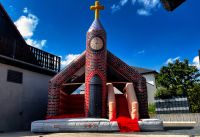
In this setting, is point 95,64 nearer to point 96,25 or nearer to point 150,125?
point 96,25

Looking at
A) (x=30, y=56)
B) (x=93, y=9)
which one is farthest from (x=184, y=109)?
(x=30, y=56)

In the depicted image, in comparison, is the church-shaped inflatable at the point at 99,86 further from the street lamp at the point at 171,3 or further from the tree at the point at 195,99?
the street lamp at the point at 171,3

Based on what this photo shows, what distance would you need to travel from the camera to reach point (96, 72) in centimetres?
1229

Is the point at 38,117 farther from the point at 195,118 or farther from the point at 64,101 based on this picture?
the point at 195,118

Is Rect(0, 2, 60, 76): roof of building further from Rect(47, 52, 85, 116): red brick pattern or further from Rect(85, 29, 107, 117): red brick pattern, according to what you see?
Rect(85, 29, 107, 117): red brick pattern

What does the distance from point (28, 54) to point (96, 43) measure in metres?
5.37

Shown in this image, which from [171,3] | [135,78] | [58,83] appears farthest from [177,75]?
[171,3]

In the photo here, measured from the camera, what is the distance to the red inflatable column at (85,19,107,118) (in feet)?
38.5

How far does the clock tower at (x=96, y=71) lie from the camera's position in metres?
11.8

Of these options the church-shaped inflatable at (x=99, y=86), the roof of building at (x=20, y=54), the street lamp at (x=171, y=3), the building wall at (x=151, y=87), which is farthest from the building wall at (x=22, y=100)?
the building wall at (x=151, y=87)

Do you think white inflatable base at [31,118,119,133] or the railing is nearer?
white inflatable base at [31,118,119,133]

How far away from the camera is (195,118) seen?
17.0m

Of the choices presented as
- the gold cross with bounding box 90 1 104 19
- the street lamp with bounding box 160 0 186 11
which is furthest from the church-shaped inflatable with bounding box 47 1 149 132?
the street lamp with bounding box 160 0 186 11

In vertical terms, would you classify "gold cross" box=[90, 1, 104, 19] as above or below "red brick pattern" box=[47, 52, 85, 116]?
above
